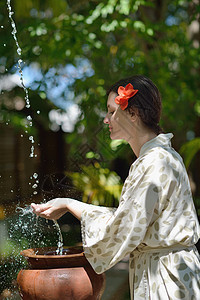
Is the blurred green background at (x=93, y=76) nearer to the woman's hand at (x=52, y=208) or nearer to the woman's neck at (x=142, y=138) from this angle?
the woman's hand at (x=52, y=208)

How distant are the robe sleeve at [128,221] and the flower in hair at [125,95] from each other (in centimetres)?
26

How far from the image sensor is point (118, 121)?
75.2 inches

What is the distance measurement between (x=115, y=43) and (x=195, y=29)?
115cm

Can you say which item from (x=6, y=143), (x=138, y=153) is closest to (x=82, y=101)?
(x=6, y=143)

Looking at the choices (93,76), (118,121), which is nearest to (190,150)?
(93,76)

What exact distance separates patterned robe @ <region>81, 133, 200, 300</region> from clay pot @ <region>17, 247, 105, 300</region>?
0.52 feet

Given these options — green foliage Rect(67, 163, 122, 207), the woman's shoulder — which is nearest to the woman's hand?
the woman's shoulder

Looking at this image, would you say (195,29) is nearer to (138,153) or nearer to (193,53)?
(193,53)

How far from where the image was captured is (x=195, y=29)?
6.41 meters

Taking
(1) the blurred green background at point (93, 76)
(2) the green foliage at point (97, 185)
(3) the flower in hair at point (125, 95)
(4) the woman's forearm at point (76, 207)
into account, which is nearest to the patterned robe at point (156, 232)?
(4) the woman's forearm at point (76, 207)

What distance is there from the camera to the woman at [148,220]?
66.5 inches

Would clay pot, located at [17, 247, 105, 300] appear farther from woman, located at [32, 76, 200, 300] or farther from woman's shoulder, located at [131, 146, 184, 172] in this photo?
woman's shoulder, located at [131, 146, 184, 172]

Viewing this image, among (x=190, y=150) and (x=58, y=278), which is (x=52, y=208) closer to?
(x=58, y=278)

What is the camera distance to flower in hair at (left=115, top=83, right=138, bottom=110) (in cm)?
186
